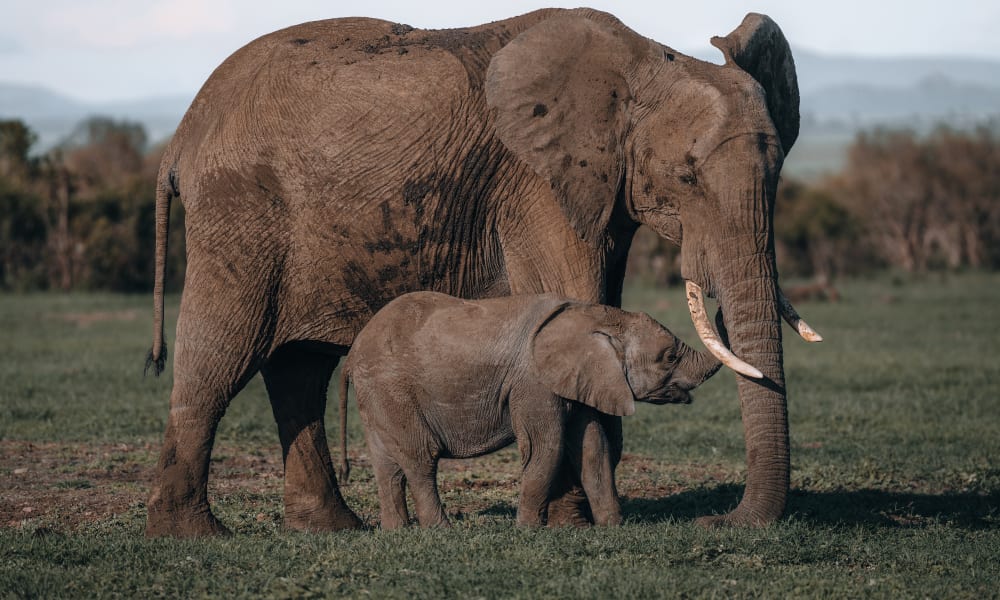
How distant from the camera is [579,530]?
7.49m

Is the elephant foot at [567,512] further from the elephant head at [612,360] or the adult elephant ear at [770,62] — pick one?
the adult elephant ear at [770,62]

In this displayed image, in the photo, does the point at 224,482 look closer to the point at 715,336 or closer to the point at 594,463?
the point at 594,463

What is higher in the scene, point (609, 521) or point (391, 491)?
point (391, 491)

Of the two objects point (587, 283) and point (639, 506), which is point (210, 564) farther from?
point (639, 506)

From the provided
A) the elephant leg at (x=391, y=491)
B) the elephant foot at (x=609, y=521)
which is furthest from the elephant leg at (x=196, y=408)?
the elephant foot at (x=609, y=521)

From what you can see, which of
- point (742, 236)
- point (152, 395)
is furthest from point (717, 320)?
point (152, 395)

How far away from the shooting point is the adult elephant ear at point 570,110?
7.72 m

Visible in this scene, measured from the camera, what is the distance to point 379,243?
7.96m

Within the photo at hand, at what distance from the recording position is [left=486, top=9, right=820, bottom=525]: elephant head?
748cm

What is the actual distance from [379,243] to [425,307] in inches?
21.6

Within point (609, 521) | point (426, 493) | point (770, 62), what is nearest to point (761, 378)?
point (609, 521)

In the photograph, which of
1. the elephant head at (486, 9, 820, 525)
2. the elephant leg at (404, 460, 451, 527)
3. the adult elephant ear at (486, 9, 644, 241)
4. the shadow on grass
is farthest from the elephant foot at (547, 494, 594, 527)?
the adult elephant ear at (486, 9, 644, 241)

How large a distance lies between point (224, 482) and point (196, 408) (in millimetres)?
2293

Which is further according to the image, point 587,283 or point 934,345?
point 934,345
